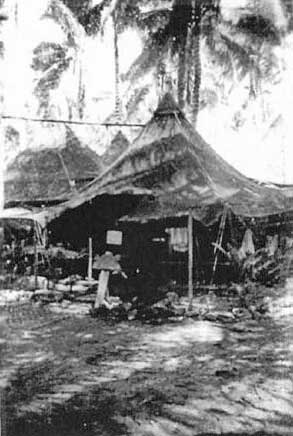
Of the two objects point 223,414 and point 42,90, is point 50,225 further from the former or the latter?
point 223,414

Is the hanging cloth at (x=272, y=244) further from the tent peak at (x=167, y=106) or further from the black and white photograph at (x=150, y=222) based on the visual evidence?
the tent peak at (x=167, y=106)

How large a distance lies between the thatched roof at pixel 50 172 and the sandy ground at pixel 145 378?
0.55m

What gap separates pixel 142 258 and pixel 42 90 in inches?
38.1

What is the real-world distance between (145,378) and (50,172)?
1442 mm

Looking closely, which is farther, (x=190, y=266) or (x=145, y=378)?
(x=190, y=266)

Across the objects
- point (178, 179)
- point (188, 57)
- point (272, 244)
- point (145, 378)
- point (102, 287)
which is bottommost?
point (145, 378)

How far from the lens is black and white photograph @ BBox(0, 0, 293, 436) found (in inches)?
75.4

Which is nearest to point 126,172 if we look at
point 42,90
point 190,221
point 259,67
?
point 190,221

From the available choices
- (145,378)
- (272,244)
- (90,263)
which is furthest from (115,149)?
(145,378)

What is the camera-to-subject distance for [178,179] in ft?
8.63

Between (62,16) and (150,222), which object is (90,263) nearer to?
(150,222)

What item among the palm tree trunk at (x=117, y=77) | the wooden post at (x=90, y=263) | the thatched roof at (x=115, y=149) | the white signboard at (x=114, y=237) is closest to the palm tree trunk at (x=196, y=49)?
the palm tree trunk at (x=117, y=77)

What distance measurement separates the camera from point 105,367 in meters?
2.05

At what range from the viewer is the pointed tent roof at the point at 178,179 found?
243cm
